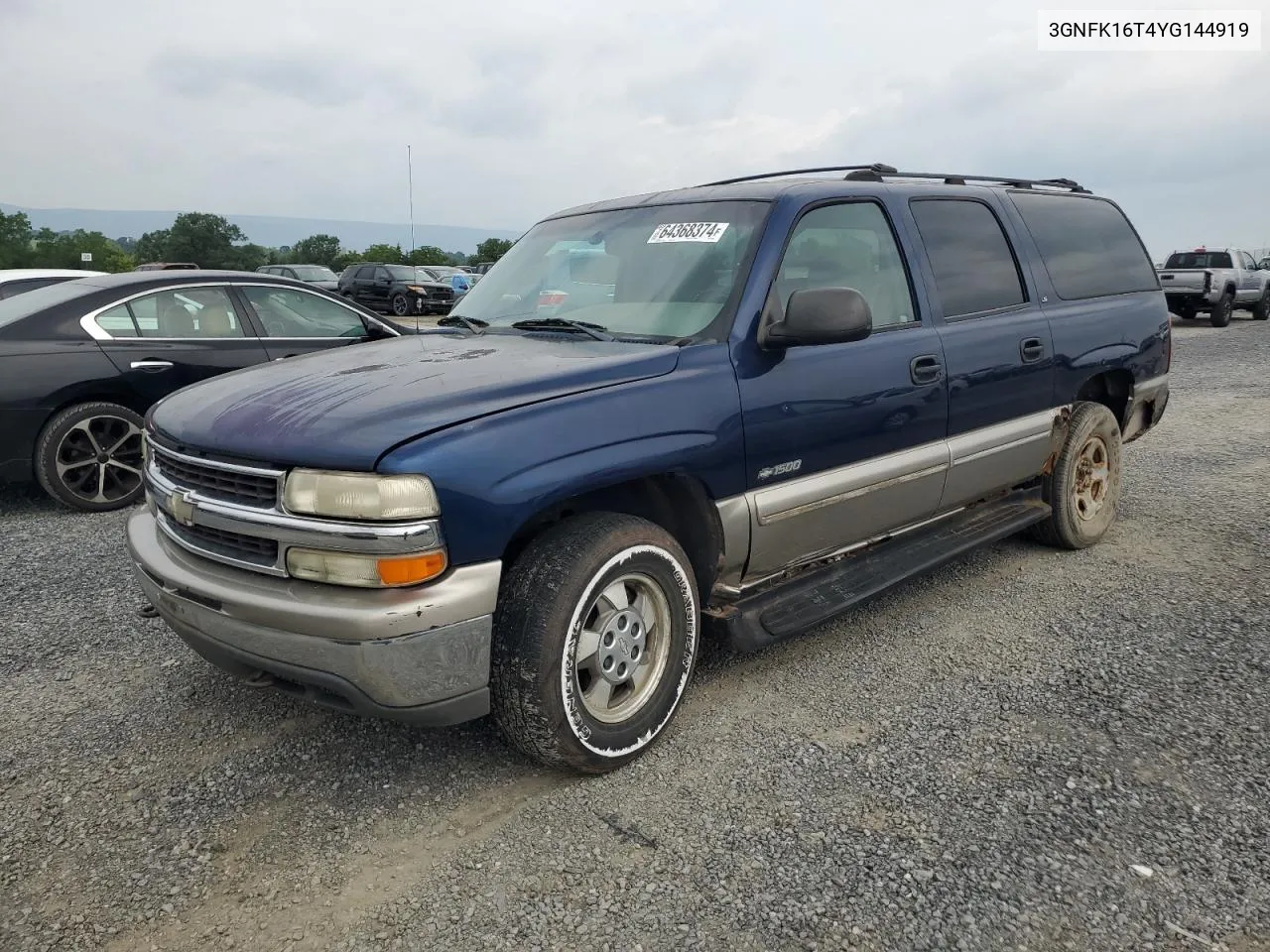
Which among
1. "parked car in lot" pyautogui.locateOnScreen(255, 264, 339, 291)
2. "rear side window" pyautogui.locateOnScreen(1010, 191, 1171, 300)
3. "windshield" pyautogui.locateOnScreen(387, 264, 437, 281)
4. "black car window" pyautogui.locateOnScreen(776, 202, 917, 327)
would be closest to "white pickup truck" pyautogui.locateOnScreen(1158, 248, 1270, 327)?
"rear side window" pyautogui.locateOnScreen(1010, 191, 1171, 300)

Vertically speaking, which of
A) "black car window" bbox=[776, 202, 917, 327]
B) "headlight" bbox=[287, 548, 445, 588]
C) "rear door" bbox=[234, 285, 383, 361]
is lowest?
"headlight" bbox=[287, 548, 445, 588]

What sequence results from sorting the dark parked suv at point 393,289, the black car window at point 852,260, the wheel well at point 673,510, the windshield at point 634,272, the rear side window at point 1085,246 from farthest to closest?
the dark parked suv at point 393,289
the rear side window at point 1085,246
the black car window at point 852,260
the windshield at point 634,272
the wheel well at point 673,510

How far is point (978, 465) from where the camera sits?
13.7 feet

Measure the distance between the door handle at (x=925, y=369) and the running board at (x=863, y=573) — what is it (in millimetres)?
718

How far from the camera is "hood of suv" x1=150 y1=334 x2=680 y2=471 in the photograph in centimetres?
249

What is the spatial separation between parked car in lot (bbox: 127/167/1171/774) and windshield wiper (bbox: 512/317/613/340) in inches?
0.5

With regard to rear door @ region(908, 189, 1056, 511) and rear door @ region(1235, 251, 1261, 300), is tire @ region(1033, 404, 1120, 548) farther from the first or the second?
rear door @ region(1235, 251, 1261, 300)

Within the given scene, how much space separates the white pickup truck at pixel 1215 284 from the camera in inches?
831

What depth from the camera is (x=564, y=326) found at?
3.52 meters

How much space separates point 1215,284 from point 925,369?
21.6 metres

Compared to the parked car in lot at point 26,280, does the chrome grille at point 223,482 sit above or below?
below

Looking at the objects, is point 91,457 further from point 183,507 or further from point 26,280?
point 183,507

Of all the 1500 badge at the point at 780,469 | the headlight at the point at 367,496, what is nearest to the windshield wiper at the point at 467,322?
the 1500 badge at the point at 780,469

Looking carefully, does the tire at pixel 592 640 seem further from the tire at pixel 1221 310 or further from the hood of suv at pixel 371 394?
the tire at pixel 1221 310
